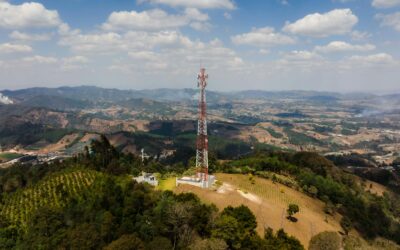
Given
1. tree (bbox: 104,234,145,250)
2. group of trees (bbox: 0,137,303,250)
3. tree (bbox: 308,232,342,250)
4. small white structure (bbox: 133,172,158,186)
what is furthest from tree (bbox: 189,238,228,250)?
small white structure (bbox: 133,172,158,186)

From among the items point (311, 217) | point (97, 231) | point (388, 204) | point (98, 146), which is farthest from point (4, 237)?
point (388, 204)

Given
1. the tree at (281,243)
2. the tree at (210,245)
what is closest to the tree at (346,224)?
the tree at (281,243)

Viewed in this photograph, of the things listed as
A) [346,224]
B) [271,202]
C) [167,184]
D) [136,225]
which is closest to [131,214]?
[136,225]

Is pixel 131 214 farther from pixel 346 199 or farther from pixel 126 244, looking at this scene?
pixel 346 199

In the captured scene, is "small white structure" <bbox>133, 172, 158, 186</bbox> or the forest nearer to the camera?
the forest

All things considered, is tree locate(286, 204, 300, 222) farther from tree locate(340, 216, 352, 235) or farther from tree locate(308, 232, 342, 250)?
tree locate(308, 232, 342, 250)

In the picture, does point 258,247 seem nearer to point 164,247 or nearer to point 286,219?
A: point 164,247

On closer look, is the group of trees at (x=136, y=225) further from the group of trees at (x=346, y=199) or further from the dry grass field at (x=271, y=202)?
the group of trees at (x=346, y=199)
